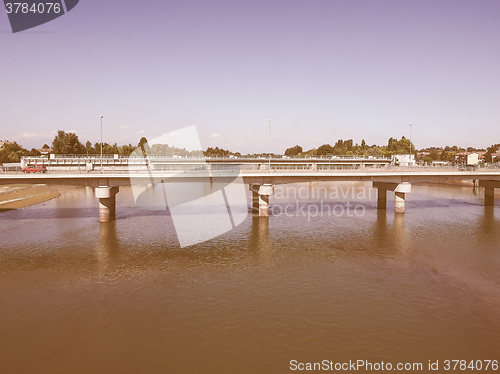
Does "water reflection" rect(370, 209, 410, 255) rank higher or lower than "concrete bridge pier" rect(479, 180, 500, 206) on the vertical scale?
lower

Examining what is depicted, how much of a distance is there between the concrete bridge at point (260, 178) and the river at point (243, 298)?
7.58 meters

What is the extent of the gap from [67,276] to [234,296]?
15057 millimetres

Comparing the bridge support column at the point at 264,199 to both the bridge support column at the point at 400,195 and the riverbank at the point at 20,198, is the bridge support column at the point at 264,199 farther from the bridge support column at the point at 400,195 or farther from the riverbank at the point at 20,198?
the riverbank at the point at 20,198

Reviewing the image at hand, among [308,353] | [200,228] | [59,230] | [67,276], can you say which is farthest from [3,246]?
[308,353]

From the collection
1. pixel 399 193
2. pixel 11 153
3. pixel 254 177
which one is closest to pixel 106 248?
pixel 254 177

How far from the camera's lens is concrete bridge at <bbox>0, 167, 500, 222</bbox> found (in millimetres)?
49406

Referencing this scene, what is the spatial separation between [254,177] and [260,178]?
105cm

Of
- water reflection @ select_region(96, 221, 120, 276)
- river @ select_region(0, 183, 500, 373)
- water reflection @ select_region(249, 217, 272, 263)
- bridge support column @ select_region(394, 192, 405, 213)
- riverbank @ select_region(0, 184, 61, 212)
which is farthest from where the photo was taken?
riverbank @ select_region(0, 184, 61, 212)

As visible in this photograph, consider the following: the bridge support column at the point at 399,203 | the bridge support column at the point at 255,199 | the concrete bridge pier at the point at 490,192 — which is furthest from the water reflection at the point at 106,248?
the concrete bridge pier at the point at 490,192

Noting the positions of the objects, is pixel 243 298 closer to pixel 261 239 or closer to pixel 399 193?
pixel 261 239

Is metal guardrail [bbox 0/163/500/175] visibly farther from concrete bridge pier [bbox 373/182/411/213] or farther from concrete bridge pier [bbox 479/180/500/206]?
concrete bridge pier [bbox 479/180/500/206]

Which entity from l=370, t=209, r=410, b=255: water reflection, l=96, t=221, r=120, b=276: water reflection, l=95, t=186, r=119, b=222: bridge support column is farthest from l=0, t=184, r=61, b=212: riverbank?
l=370, t=209, r=410, b=255: water reflection

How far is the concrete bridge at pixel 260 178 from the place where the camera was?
162 feet

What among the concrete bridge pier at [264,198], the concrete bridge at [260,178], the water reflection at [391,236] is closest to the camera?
the water reflection at [391,236]
